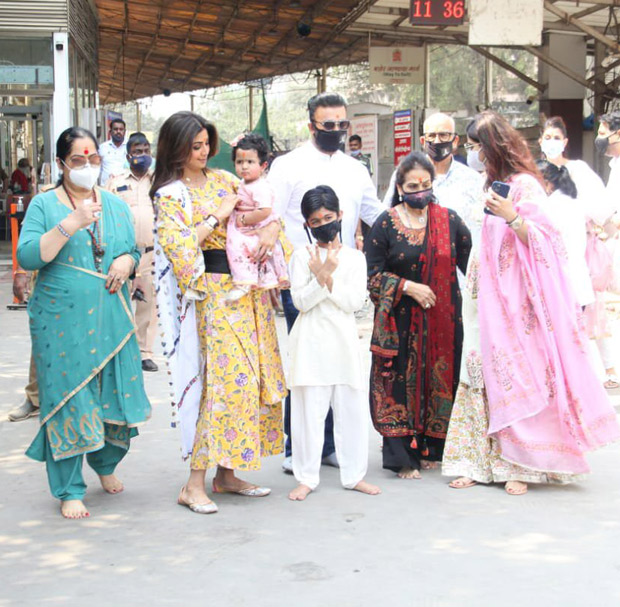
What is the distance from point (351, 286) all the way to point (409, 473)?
3.41ft

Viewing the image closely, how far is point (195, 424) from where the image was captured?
183 inches

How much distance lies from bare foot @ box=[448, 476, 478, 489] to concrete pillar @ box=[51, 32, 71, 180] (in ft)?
36.8

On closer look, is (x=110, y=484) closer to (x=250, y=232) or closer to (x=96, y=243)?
(x=96, y=243)

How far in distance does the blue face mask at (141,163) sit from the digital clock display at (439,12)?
19.8ft

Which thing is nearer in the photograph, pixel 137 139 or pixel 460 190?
pixel 460 190

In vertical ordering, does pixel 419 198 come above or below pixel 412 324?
above

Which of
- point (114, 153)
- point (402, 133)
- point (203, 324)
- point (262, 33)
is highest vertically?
point (262, 33)

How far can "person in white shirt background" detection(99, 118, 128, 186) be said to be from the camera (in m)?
10.3

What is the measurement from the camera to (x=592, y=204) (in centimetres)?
682

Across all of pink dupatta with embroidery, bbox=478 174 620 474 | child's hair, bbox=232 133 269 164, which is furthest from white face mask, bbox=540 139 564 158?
child's hair, bbox=232 133 269 164

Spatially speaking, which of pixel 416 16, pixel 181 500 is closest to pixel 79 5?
pixel 416 16

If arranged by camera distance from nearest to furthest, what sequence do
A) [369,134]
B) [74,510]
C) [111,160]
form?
[74,510] → [111,160] → [369,134]

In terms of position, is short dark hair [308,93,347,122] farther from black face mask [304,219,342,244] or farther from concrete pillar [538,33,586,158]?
concrete pillar [538,33,586,158]

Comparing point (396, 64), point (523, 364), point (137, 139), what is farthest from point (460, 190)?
point (396, 64)
